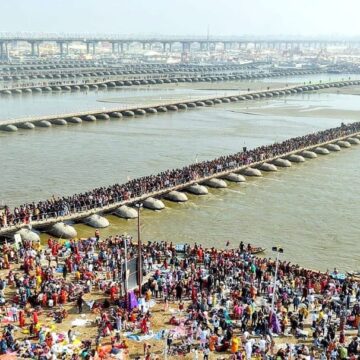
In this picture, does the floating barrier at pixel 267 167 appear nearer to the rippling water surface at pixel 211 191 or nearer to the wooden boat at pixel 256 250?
the rippling water surface at pixel 211 191

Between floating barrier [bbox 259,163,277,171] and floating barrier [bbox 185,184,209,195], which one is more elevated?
floating barrier [bbox 259,163,277,171]

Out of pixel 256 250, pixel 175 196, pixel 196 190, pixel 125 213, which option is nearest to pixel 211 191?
pixel 196 190

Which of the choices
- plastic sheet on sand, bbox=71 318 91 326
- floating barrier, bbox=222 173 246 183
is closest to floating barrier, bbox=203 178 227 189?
floating barrier, bbox=222 173 246 183

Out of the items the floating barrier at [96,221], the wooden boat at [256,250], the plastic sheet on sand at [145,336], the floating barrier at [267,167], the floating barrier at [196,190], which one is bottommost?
the wooden boat at [256,250]

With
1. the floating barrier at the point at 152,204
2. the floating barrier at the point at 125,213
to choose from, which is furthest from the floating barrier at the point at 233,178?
the floating barrier at the point at 125,213

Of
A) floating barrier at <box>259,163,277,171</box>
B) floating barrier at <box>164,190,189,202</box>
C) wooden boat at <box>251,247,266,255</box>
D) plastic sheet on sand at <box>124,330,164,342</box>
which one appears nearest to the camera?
plastic sheet on sand at <box>124,330,164,342</box>

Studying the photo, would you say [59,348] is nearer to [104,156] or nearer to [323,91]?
[104,156]

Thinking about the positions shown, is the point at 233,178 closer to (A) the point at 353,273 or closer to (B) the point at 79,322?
(A) the point at 353,273

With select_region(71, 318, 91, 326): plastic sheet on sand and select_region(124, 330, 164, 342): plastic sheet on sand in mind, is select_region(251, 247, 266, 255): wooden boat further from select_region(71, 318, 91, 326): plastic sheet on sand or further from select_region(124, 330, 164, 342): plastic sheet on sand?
select_region(71, 318, 91, 326): plastic sheet on sand

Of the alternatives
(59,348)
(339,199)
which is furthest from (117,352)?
(339,199)
